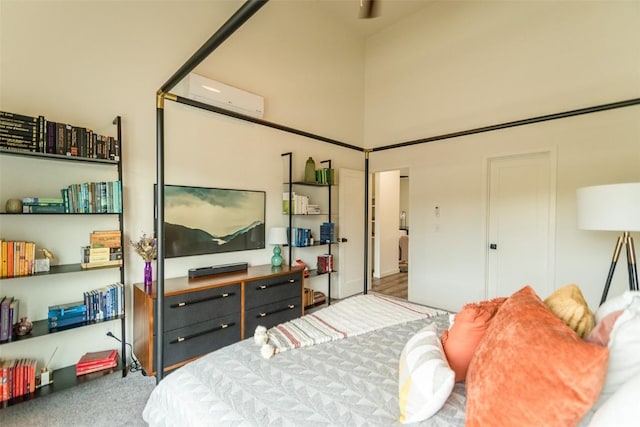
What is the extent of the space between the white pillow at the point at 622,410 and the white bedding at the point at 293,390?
0.39 m

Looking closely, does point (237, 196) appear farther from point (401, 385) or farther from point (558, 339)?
point (558, 339)

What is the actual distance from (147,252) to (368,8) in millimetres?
2545

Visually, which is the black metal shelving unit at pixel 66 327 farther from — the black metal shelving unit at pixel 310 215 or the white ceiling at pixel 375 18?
the white ceiling at pixel 375 18

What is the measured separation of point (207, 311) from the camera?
2.47 meters

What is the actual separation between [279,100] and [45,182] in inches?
104

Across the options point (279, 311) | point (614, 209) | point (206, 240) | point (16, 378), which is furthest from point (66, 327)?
point (614, 209)

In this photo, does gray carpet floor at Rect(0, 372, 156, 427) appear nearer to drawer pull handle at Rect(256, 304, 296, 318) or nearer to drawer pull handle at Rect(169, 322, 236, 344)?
drawer pull handle at Rect(169, 322, 236, 344)

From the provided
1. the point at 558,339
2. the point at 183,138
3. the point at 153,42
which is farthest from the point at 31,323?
the point at 558,339

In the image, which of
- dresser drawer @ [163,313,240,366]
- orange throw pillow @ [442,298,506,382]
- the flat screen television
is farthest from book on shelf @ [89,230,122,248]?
orange throw pillow @ [442,298,506,382]

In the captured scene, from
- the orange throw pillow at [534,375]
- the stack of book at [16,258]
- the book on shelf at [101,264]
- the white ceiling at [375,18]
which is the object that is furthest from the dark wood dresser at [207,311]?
the white ceiling at [375,18]

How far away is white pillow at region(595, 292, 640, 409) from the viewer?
2.58ft

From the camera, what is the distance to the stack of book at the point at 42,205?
6.34ft

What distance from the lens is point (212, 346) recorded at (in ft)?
8.23

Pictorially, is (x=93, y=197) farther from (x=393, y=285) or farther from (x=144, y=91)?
(x=393, y=285)
